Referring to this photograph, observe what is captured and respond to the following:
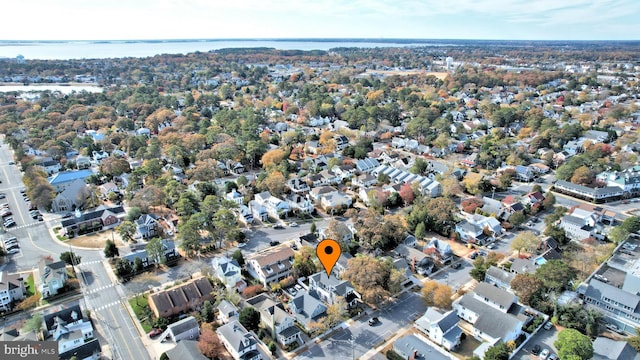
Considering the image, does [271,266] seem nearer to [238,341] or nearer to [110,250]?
[238,341]

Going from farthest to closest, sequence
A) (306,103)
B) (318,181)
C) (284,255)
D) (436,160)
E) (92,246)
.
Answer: (306,103)
(436,160)
(318,181)
(92,246)
(284,255)

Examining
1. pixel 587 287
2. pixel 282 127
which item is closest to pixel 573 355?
pixel 587 287

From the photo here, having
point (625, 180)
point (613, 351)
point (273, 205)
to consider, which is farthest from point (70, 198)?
point (625, 180)

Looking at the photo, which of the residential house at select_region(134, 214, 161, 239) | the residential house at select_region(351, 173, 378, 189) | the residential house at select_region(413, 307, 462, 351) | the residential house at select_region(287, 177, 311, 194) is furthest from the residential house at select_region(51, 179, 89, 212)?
the residential house at select_region(413, 307, 462, 351)

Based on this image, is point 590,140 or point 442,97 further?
point 442,97

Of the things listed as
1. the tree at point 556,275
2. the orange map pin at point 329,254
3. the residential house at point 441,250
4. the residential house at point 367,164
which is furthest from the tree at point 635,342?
the residential house at point 367,164

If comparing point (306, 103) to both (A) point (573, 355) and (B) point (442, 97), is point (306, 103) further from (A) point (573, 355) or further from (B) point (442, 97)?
A: (A) point (573, 355)

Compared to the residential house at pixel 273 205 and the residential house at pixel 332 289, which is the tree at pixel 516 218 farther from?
the residential house at pixel 273 205
